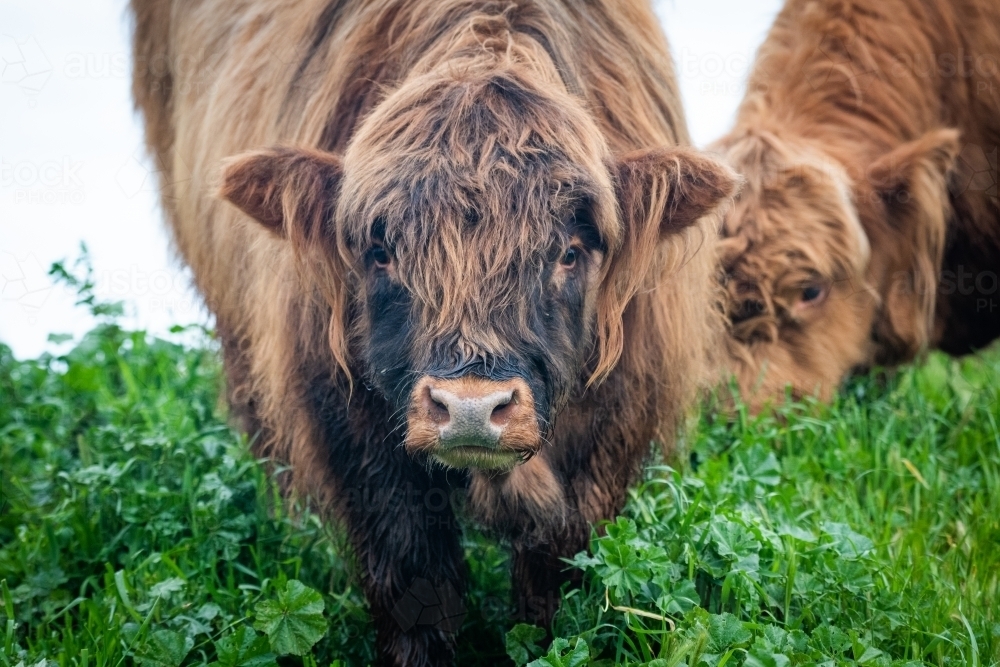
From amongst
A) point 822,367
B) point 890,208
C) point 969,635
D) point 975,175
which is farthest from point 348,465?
point 975,175

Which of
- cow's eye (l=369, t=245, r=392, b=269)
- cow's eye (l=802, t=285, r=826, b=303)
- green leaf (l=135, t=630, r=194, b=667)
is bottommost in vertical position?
green leaf (l=135, t=630, r=194, b=667)

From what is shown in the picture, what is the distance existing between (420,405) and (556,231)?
600 mm

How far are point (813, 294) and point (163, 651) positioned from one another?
3298 mm

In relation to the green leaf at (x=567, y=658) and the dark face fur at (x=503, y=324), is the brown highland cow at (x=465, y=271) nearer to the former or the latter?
the dark face fur at (x=503, y=324)

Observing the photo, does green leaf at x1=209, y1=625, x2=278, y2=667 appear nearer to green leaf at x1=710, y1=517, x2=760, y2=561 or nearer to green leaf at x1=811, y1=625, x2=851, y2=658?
green leaf at x1=710, y1=517, x2=760, y2=561

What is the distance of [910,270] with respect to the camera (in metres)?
5.31

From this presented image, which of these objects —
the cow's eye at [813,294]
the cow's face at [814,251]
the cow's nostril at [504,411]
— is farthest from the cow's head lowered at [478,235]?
the cow's eye at [813,294]

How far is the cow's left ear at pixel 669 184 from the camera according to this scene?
117 inches

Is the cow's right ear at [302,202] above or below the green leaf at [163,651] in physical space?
above

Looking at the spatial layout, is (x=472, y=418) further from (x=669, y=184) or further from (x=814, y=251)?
(x=814, y=251)

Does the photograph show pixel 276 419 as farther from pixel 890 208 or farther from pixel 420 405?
pixel 890 208

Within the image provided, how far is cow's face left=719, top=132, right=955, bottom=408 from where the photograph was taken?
4.77 m

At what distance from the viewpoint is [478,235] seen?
2791mm

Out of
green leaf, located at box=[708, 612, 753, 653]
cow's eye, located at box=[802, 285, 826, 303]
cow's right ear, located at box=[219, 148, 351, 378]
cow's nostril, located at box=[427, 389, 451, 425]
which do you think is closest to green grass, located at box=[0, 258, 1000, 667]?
green leaf, located at box=[708, 612, 753, 653]
